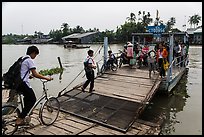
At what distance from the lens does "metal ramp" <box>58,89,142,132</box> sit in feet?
18.8

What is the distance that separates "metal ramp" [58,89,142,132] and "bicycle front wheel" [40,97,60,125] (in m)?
0.58

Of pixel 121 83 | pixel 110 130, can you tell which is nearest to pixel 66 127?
pixel 110 130

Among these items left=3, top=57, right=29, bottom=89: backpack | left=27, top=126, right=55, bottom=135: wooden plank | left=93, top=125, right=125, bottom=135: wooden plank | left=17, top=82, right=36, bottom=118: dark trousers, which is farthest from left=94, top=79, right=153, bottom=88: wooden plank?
left=3, top=57, right=29, bottom=89: backpack

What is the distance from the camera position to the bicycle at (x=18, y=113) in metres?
4.56

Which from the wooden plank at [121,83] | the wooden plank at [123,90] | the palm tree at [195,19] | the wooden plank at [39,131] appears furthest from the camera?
the palm tree at [195,19]

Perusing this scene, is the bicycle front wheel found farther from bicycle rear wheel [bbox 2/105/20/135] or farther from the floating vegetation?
the floating vegetation

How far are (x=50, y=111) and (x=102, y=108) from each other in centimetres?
160

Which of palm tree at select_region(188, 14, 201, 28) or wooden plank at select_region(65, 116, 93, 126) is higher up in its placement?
palm tree at select_region(188, 14, 201, 28)

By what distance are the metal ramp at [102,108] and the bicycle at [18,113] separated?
70cm

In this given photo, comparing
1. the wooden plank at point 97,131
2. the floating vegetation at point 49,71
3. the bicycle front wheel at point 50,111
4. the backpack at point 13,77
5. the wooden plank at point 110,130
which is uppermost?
the backpack at point 13,77

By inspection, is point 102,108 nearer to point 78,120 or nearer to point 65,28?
point 78,120

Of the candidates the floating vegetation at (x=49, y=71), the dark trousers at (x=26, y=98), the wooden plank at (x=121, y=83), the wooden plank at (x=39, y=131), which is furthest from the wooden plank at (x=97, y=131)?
the floating vegetation at (x=49, y=71)

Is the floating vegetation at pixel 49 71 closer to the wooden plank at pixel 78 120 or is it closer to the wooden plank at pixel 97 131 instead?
the wooden plank at pixel 78 120

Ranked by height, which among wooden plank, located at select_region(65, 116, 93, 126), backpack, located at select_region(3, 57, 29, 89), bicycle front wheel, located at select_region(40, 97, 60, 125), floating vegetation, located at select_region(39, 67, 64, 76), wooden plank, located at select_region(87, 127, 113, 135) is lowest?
floating vegetation, located at select_region(39, 67, 64, 76)
